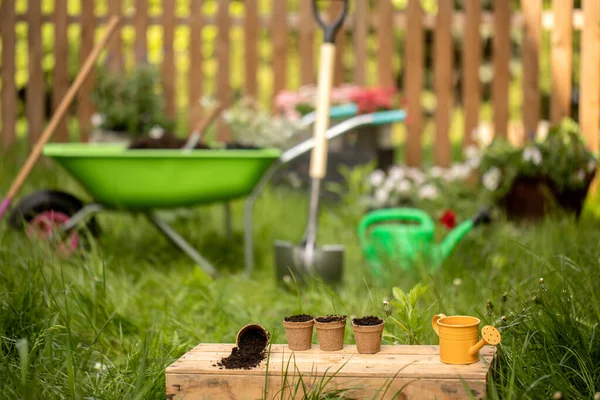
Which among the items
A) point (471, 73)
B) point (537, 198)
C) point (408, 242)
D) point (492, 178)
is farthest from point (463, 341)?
point (471, 73)

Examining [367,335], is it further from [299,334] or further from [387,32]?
[387,32]

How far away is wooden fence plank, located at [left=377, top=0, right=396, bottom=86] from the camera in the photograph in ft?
16.8

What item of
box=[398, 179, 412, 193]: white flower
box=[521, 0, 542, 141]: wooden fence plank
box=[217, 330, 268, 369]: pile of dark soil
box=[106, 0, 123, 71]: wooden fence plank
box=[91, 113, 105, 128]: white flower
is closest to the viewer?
box=[217, 330, 268, 369]: pile of dark soil

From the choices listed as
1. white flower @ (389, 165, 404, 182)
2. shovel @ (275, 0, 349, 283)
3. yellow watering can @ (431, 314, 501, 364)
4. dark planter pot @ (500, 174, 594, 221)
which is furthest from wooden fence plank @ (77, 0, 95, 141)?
yellow watering can @ (431, 314, 501, 364)

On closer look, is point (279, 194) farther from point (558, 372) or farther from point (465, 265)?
point (558, 372)

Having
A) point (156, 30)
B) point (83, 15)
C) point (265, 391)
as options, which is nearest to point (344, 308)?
point (265, 391)

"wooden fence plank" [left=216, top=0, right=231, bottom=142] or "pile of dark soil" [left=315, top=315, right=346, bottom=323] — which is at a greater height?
"wooden fence plank" [left=216, top=0, right=231, bottom=142]

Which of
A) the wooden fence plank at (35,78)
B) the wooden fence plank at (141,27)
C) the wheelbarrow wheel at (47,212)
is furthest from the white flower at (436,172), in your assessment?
the wooden fence plank at (35,78)

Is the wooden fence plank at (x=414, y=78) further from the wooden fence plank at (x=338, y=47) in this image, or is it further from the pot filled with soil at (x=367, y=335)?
the pot filled with soil at (x=367, y=335)

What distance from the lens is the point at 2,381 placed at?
1.55m

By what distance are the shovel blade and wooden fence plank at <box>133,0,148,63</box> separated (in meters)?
2.88

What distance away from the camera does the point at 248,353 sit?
1559 mm

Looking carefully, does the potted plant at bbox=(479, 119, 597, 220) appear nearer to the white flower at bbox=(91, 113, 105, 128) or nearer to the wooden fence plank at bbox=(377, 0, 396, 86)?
the wooden fence plank at bbox=(377, 0, 396, 86)

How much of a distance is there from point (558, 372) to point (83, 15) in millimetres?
4812
